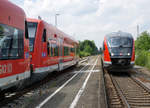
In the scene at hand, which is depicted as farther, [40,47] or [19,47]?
[40,47]

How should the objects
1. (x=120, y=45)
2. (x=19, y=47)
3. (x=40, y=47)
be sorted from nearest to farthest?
1. (x=19, y=47)
2. (x=40, y=47)
3. (x=120, y=45)

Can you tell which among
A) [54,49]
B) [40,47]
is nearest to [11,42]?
[40,47]

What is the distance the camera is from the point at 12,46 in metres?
5.50

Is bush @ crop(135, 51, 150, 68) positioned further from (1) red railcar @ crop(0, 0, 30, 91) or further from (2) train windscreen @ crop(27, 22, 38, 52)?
(1) red railcar @ crop(0, 0, 30, 91)

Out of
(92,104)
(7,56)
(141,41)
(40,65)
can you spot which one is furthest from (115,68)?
(141,41)

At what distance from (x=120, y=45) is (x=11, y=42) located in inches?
373

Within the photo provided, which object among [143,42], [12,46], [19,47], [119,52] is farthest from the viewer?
[143,42]

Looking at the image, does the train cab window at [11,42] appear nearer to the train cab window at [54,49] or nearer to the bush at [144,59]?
the train cab window at [54,49]

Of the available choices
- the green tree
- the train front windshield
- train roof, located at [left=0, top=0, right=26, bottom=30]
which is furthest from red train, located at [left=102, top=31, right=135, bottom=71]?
the green tree

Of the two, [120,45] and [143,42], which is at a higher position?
Answer: [143,42]

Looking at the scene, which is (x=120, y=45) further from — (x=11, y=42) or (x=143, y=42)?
(x=143, y=42)

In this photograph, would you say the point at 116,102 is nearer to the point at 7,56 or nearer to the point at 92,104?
the point at 92,104

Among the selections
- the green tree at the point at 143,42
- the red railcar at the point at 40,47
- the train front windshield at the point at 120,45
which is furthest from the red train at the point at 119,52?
the green tree at the point at 143,42

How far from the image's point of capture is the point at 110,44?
13547 millimetres
